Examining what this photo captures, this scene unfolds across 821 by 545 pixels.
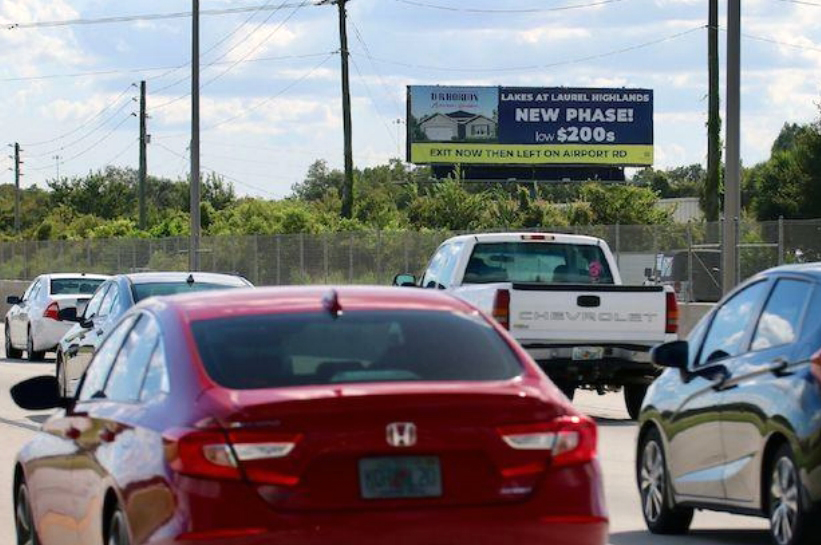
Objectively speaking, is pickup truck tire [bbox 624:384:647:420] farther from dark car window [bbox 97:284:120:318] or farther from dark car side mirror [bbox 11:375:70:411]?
dark car side mirror [bbox 11:375:70:411]

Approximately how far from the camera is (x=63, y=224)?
354 feet

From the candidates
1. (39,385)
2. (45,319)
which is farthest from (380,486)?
(45,319)

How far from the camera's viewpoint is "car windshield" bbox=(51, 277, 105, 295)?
3375 centimetres

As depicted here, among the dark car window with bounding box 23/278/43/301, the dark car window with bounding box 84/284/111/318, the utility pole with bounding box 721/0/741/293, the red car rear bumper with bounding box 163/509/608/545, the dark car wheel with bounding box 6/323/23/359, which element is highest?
the utility pole with bounding box 721/0/741/293

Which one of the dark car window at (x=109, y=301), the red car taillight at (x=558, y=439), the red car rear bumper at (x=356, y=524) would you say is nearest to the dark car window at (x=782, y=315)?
the red car taillight at (x=558, y=439)

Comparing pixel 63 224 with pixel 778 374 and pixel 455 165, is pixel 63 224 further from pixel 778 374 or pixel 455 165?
pixel 778 374

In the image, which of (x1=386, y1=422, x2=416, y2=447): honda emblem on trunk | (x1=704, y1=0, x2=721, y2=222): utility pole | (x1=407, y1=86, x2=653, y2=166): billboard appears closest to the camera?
(x1=386, y1=422, x2=416, y2=447): honda emblem on trunk

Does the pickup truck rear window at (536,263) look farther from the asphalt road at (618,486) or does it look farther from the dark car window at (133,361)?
the dark car window at (133,361)

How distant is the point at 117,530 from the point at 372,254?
4050 centimetres

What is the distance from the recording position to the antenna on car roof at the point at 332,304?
25.5 ft

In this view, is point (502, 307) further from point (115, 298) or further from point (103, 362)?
point (103, 362)

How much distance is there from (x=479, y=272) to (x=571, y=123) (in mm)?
72828

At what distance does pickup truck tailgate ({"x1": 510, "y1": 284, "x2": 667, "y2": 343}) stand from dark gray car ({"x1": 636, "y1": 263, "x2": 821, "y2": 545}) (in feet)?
27.1

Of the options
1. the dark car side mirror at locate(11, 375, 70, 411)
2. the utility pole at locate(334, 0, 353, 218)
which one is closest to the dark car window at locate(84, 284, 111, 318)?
the dark car side mirror at locate(11, 375, 70, 411)
